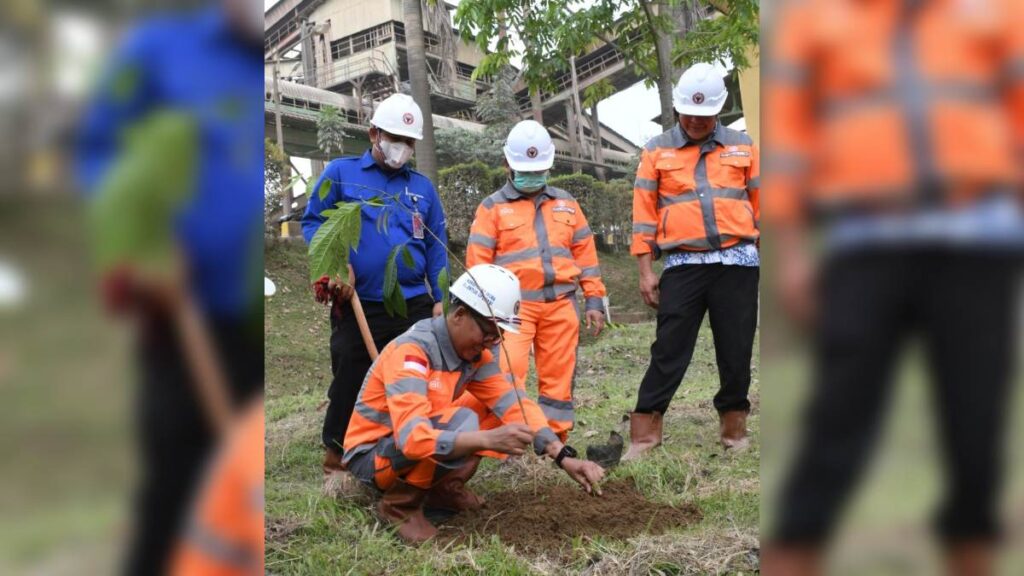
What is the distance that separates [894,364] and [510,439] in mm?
2170

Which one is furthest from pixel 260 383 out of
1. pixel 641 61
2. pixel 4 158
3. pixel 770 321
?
pixel 641 61

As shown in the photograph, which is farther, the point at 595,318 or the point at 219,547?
the point at 595,318

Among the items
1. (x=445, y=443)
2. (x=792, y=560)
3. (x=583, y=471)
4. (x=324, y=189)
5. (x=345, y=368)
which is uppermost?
(x=324, y=189)

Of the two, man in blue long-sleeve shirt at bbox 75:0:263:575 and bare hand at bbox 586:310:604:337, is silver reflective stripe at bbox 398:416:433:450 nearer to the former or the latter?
bare hand at bbox 586:310:604:337

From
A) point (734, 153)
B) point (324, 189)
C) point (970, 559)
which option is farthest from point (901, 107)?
point (324, 189)

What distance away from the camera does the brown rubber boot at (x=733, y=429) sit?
3836 mm

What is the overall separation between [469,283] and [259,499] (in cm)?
220

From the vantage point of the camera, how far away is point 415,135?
3639 millimetres

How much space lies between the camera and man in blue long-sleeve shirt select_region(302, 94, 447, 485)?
3.67 metres

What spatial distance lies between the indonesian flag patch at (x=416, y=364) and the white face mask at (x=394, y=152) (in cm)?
114

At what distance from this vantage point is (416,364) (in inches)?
114

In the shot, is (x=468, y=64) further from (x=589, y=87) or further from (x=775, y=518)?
(x=775, y=518)

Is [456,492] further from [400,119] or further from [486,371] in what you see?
[400,119]

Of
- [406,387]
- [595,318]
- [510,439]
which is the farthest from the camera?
[595,318]
